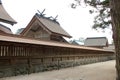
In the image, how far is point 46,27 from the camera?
23578mm

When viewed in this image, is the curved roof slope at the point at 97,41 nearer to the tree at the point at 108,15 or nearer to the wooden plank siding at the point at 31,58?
the wooden plank siding at the point at 31,58

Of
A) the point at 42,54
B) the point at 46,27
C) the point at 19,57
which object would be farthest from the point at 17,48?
the point at 46,27

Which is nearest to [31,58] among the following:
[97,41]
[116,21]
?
[116,21]

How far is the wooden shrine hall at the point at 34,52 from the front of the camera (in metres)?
11.7

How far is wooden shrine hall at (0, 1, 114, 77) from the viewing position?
38.5 ft

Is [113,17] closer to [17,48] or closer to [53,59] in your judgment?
[17,48]

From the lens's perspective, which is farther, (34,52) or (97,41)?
(97,41)

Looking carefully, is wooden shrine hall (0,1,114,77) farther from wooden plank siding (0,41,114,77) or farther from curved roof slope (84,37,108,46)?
curved roof slope (84,37,108,46)

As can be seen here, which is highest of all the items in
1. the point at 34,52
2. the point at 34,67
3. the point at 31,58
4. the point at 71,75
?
the point at 34,52

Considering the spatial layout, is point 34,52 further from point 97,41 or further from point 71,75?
point 97,41

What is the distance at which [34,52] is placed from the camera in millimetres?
14438

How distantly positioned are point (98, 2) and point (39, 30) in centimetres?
1165

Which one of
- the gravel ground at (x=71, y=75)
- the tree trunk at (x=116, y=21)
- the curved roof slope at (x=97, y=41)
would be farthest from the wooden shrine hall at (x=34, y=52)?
the curved roof slope at (x=97, y=41)

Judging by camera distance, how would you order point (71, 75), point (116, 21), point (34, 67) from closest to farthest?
point (116, 21) → point (71, 75) → point (34, 67)
